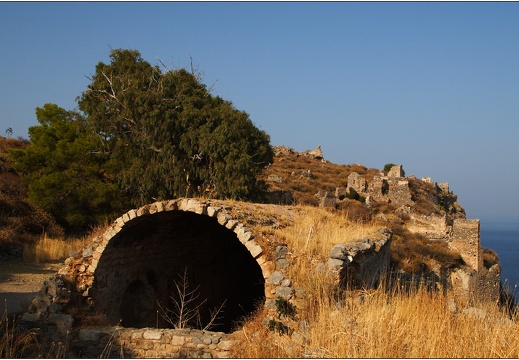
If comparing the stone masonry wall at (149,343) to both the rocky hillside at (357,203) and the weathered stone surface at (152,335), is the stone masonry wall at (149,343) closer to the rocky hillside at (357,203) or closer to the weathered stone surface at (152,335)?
the weathered stone surface at (152,335)

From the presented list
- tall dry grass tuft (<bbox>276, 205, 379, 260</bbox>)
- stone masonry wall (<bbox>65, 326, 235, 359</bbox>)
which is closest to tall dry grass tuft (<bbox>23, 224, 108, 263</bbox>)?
tall dry grass tuft (<bbox>276, 205, 379, 260</bbox>)

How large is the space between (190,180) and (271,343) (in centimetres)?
1974

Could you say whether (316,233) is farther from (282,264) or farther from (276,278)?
(276,278)

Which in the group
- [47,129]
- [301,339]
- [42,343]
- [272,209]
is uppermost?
[47,129]

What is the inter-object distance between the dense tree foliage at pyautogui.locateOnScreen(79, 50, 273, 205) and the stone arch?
9017mm

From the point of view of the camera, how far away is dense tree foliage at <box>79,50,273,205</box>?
27.7 metres

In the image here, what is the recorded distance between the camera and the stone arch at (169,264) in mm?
11617

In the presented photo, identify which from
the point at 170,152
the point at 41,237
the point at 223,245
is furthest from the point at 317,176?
the point at 223,245

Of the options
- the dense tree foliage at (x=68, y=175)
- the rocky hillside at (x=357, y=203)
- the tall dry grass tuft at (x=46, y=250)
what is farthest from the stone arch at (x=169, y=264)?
the dense tree foliage at (x=68, y=175)

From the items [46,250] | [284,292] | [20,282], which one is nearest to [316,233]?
[284,292]

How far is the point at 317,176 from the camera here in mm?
56750

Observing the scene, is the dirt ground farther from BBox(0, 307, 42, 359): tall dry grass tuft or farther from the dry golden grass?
the dry golden grass

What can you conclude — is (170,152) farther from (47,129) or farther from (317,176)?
(317,176)

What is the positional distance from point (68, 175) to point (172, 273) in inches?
636
